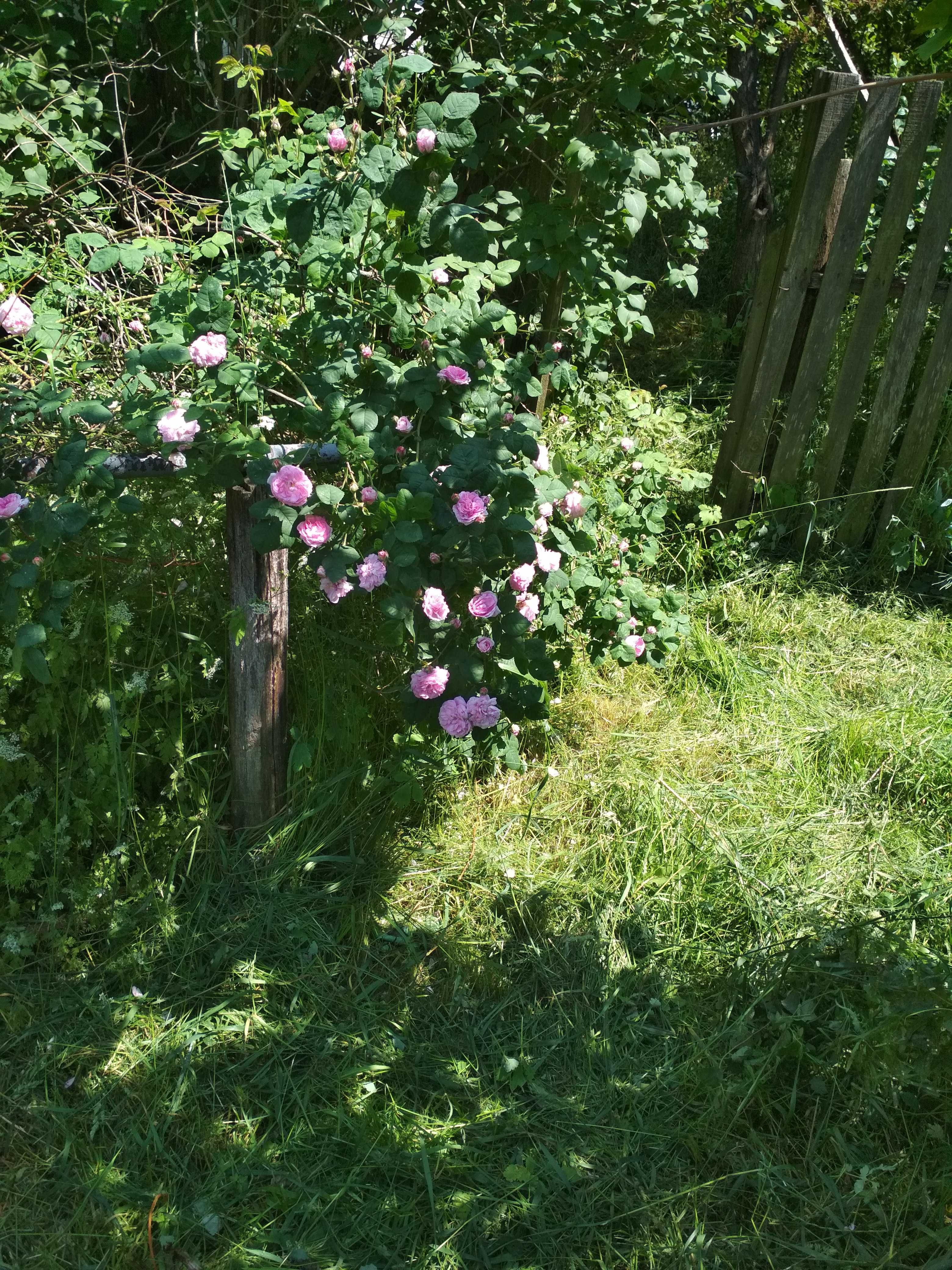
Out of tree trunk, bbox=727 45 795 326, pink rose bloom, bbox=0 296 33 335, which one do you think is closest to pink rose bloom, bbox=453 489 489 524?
pink rose bloom, bbox=0 296 33 335

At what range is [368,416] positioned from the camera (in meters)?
2.11

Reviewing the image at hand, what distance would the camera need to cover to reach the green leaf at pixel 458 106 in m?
1.95

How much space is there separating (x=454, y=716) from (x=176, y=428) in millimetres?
814

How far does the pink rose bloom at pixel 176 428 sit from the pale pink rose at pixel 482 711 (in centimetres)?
79

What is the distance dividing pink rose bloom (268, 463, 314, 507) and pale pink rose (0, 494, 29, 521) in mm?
462

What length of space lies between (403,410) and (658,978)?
1.37 metres

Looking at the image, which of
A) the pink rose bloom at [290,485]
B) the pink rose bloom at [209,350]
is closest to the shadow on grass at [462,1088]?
the pink rose bloom at [290,485]

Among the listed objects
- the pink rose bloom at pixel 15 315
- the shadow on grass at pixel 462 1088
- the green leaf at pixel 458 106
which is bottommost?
the shadow on grass at pixel 462 1088

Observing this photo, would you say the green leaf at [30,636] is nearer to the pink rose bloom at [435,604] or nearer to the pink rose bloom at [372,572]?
the pink rose bloom at [372,572]

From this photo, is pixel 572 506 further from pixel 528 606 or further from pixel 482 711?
pixel 482 711

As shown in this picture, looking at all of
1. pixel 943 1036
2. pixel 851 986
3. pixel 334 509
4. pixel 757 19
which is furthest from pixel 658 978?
pixel 757 19

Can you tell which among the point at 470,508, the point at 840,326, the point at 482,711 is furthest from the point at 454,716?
the point at 840,326

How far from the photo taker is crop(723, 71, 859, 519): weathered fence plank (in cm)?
345

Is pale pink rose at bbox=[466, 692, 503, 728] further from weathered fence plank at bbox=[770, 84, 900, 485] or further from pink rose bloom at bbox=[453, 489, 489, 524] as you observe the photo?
weathered fence plank at bbox=[770, 84, 900, 485]
